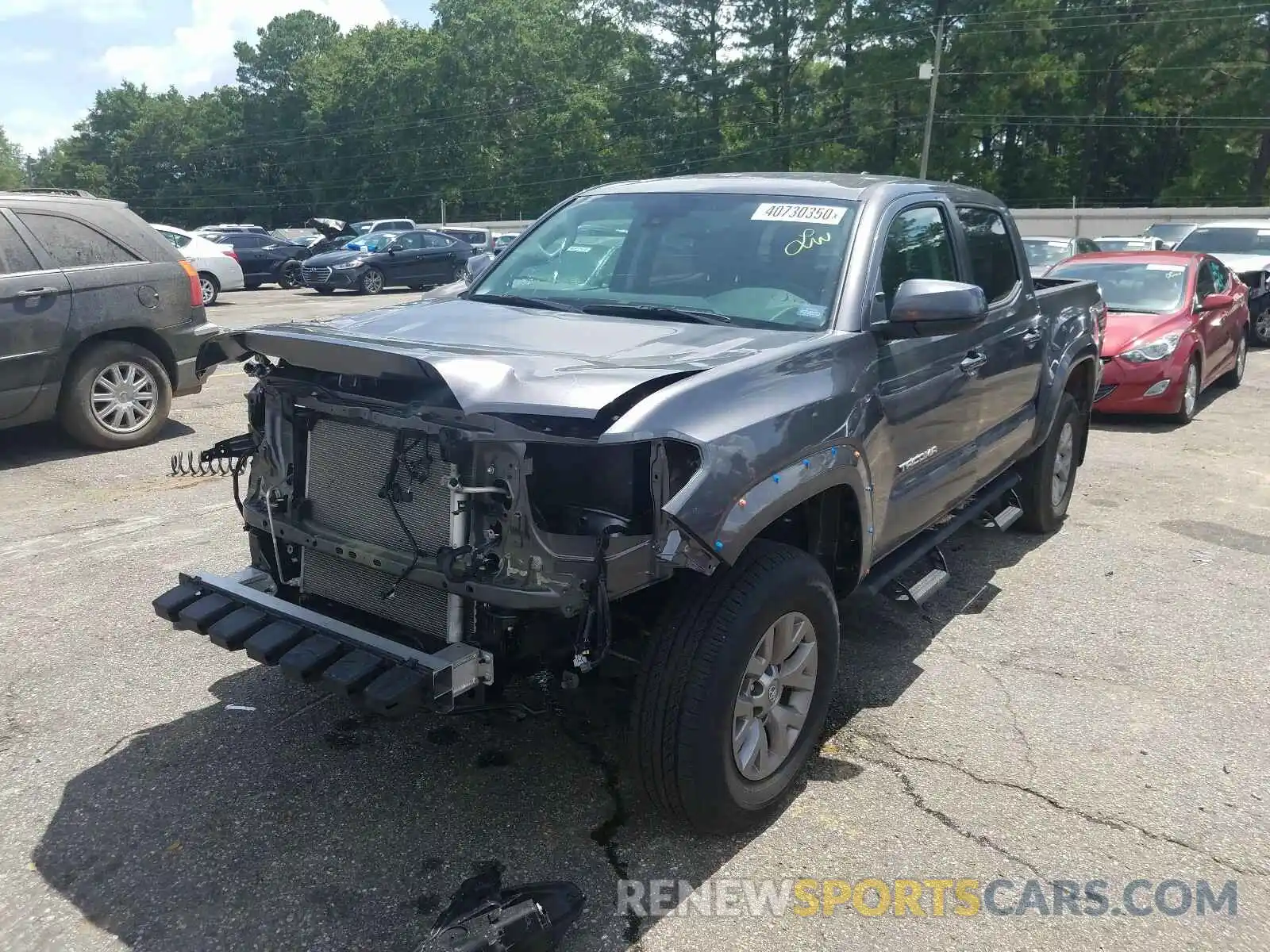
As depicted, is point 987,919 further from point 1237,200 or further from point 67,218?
point 1237,200

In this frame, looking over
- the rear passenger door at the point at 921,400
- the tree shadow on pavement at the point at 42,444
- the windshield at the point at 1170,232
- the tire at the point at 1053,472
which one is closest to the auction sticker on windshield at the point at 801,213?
the rear passenger door at the point at 921,400

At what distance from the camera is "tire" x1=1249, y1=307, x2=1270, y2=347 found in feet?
49.0

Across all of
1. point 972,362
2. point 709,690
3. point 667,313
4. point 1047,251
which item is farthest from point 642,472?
point 1047,251

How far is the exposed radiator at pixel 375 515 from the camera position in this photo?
2975mm

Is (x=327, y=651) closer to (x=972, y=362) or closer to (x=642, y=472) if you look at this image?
(x=642, y=472)

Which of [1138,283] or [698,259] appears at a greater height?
[698,259]

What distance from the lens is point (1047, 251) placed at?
1472cm

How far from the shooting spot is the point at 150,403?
810 centimetres

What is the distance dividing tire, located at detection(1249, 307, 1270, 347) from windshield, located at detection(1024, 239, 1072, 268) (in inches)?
113

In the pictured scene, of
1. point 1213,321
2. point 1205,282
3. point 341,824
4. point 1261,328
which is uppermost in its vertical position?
point 1205,282

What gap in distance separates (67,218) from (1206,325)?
32.6 feet

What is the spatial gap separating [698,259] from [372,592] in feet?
5.96

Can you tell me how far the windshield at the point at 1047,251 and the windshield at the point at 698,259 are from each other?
11.0 metres

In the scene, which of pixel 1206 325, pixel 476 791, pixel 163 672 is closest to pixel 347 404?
pixel 476 791
